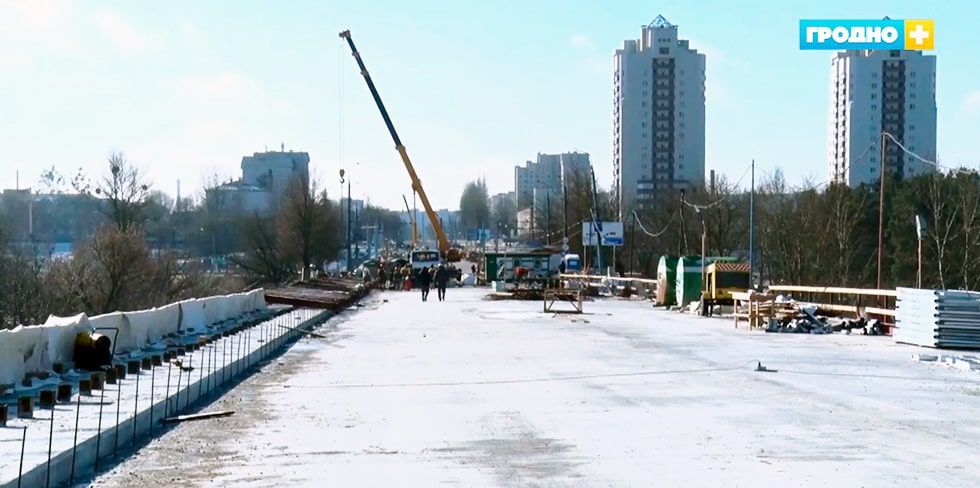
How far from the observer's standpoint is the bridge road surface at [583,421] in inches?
450

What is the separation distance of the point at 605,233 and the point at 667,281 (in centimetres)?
3696

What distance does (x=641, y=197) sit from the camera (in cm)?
15575

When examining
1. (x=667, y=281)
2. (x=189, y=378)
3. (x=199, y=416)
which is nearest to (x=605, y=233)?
(x=667, y=281)

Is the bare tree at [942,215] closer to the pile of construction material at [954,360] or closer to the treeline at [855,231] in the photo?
the treeline at [855,231]

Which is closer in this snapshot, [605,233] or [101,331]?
[101,331]

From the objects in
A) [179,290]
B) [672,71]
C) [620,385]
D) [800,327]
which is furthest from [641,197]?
[620,385]

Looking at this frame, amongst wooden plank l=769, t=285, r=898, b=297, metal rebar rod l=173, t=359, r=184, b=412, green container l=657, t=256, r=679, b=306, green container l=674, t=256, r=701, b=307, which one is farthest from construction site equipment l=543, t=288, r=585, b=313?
metal rebar rod l=173, t=359, r=184, b=412

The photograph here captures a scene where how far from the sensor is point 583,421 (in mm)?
15195

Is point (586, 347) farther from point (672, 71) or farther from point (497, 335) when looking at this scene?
point (672, 71)

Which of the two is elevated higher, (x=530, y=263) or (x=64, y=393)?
(x=530, y=263)

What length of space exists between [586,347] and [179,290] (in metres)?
41.8

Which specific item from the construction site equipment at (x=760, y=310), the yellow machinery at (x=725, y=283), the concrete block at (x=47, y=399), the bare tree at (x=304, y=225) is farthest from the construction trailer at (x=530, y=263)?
the concrete block at (x=47, y=399)

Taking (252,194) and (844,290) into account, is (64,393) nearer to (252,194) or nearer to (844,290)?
(844,290)

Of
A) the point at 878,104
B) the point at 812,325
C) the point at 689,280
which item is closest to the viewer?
the point at 812,325
